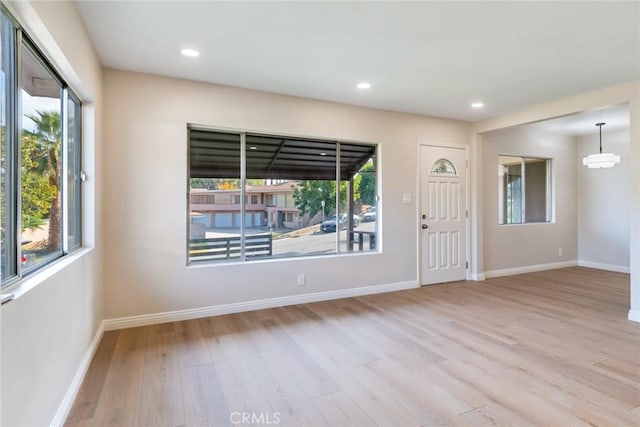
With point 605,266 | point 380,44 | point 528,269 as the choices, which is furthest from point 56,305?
point 605,266

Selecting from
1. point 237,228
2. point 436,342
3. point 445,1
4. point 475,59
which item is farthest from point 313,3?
point 436,342

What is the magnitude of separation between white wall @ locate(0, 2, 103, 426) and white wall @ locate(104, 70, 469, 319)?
0.30 meters

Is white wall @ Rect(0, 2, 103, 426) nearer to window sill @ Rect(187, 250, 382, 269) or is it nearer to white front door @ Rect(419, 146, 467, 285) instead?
window sill @ Rect(187, 250, 382, 269)

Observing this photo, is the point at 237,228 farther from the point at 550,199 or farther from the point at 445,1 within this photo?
the point at 550,199

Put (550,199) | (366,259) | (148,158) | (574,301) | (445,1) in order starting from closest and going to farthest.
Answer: (445,1) < (148,158) < (574,301) < (366,259) < (550,199)

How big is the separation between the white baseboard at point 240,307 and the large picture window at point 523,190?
2.53 meters

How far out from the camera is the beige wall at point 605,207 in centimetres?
571

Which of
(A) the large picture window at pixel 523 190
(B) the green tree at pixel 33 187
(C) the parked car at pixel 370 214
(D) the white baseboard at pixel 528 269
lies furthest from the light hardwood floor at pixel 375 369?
(A) the large picture window at pixel 523 190

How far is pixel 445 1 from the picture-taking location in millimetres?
2068

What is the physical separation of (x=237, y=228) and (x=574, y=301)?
165 inches

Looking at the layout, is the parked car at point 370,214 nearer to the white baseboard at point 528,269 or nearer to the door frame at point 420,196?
the door frame at point 420,196

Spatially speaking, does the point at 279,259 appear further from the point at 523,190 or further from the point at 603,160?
the point at 523,190

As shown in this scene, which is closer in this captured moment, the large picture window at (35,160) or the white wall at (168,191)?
the large picture window at (35,160)

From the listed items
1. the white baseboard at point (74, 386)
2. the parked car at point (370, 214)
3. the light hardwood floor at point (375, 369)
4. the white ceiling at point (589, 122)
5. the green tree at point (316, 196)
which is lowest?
the light hardwood floor at point (375, 369)
